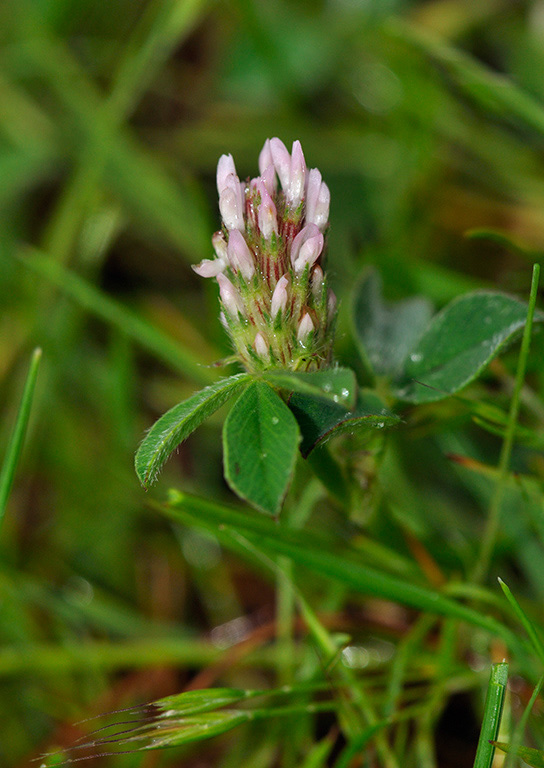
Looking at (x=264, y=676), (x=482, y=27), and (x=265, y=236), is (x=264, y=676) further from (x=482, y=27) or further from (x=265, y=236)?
(x=482, y=27)

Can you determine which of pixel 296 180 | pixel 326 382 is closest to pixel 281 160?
pixel 296 180

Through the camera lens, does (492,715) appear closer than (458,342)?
Yes

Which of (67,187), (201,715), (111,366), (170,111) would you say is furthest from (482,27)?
(201,715)

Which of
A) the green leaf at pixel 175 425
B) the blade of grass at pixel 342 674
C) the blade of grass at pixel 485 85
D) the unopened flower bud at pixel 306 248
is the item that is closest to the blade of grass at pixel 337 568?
the blade of grass at pixel 342 674

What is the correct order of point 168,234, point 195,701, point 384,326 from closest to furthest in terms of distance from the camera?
1. point 195,701
2. point 384,326
3. point 168,234

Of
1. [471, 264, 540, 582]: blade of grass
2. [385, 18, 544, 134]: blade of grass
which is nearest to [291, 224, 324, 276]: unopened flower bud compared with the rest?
[471, 264, 540, 582]: blade of grass

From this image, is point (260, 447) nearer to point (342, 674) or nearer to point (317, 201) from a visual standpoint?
point (317, 201)

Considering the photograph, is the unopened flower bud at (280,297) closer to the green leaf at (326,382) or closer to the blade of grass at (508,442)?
the green leaf at (326,382)

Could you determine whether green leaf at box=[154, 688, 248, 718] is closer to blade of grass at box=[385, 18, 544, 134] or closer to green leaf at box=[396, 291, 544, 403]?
green leaf at box=[396, 291, 544, 403]
